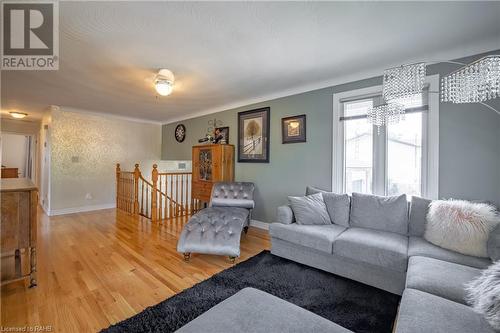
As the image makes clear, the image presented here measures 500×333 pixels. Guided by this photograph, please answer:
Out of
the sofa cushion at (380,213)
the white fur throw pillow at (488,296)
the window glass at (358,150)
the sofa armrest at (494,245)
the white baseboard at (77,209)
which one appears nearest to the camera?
the white fur throw pillow at (488,296)

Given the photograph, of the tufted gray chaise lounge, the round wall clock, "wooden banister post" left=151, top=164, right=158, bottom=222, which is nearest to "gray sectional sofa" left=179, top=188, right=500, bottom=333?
the tufted gray chaise lounge

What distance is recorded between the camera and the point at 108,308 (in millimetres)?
1654

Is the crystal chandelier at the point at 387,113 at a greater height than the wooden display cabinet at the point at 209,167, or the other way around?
the crystal chandelier at the point at 387,113

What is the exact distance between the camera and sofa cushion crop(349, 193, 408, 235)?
7.42 feet

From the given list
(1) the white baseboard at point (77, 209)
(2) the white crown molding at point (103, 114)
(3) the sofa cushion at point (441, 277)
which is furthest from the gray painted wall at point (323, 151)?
(1) the white baseboard at point (77, 209)

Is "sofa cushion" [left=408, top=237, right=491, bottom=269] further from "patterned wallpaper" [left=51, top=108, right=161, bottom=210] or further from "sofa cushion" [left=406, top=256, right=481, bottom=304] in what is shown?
"patterned wallpaper" [left=51, top=108, right=161, bottom=210]

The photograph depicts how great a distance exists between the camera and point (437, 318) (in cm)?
97

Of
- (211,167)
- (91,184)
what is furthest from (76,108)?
(211,167)

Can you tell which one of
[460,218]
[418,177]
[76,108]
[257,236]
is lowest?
[257,236]

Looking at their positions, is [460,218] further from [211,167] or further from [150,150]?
[150,150]

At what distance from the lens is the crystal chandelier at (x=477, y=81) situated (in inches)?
55.6

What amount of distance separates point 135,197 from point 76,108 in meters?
2.32

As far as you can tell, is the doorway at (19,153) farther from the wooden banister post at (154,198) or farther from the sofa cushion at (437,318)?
the sofa cushion at (437,318)

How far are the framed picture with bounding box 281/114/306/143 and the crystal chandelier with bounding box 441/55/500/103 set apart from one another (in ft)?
5.86
